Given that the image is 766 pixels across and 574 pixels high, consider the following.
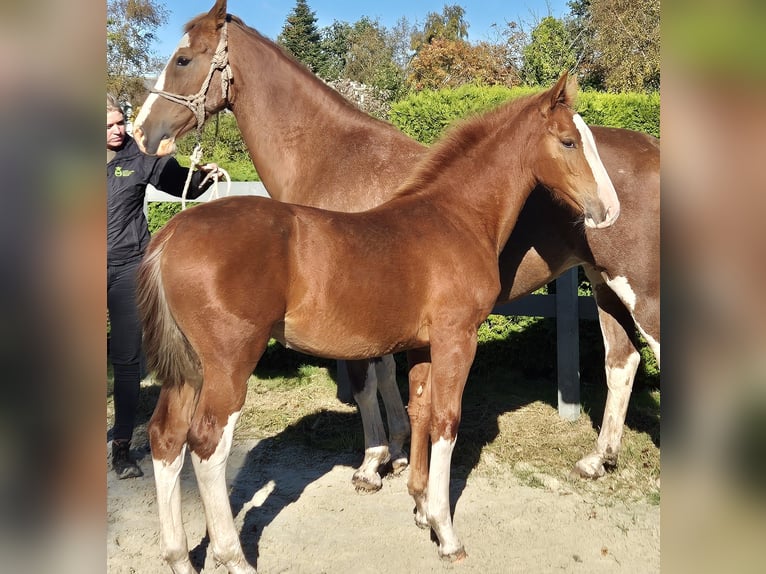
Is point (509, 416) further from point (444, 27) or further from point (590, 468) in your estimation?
point (444, 27)

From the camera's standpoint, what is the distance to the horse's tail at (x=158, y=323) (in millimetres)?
2506

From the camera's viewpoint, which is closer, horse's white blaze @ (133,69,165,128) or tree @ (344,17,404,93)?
horse's white blaze @ (133,69,165,128)

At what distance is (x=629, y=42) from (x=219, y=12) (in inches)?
614

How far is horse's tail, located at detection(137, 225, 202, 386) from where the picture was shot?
2.51m

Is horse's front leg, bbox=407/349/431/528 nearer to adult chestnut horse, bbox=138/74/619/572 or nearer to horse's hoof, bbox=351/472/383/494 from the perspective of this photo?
adult chestnut horse, bbox=138/74/619/572

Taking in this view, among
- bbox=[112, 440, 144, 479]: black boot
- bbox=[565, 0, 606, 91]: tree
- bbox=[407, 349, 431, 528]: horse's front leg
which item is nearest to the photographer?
bbox=[407, 349, 431, 528]: horse's front leg

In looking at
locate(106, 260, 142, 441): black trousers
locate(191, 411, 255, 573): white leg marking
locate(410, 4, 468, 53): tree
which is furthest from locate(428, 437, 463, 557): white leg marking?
locate(410, 4, 468, 53): tree

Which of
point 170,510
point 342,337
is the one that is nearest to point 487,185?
point 342,337

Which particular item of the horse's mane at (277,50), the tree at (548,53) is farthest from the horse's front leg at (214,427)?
the tree at (548,53)

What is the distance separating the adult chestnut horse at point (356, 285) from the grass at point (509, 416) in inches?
48.5

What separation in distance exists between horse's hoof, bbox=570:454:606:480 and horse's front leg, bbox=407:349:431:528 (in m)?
1.22
